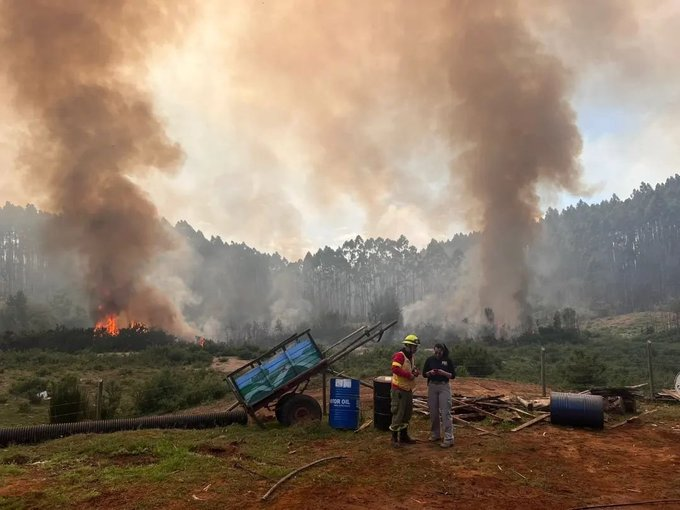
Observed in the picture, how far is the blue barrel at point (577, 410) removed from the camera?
30.5 ft

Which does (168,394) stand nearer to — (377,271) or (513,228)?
(513,228)

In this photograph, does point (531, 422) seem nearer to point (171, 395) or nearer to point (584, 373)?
point (584, 373)

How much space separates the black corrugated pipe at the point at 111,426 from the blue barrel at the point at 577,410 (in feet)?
21.7

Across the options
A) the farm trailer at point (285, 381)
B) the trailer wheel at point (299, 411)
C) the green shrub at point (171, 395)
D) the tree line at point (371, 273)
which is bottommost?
the green shrub at point (171, 395)

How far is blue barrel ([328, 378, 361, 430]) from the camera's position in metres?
9.01

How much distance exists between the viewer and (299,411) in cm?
947

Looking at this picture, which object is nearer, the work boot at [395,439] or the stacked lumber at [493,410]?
the work boot at [395,439]

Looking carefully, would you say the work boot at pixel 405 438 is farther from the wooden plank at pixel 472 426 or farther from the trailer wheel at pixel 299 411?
the trailer wheel at pixel 299 411

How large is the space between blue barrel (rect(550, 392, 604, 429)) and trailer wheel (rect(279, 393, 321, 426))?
499 centimetres

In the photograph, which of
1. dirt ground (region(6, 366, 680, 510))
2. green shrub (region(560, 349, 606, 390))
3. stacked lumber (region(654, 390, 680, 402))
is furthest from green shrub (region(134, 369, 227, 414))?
stacked lumber (region(654, 390, 680, 402))

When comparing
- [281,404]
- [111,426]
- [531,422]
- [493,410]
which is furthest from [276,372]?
[531,422]

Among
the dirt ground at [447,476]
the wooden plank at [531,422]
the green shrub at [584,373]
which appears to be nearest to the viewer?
the dirt ground at [447,476]

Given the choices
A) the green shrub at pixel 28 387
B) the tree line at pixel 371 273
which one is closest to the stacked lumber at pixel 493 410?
the green shrub at pixel 28 387

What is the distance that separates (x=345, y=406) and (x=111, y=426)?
15.9 ft
